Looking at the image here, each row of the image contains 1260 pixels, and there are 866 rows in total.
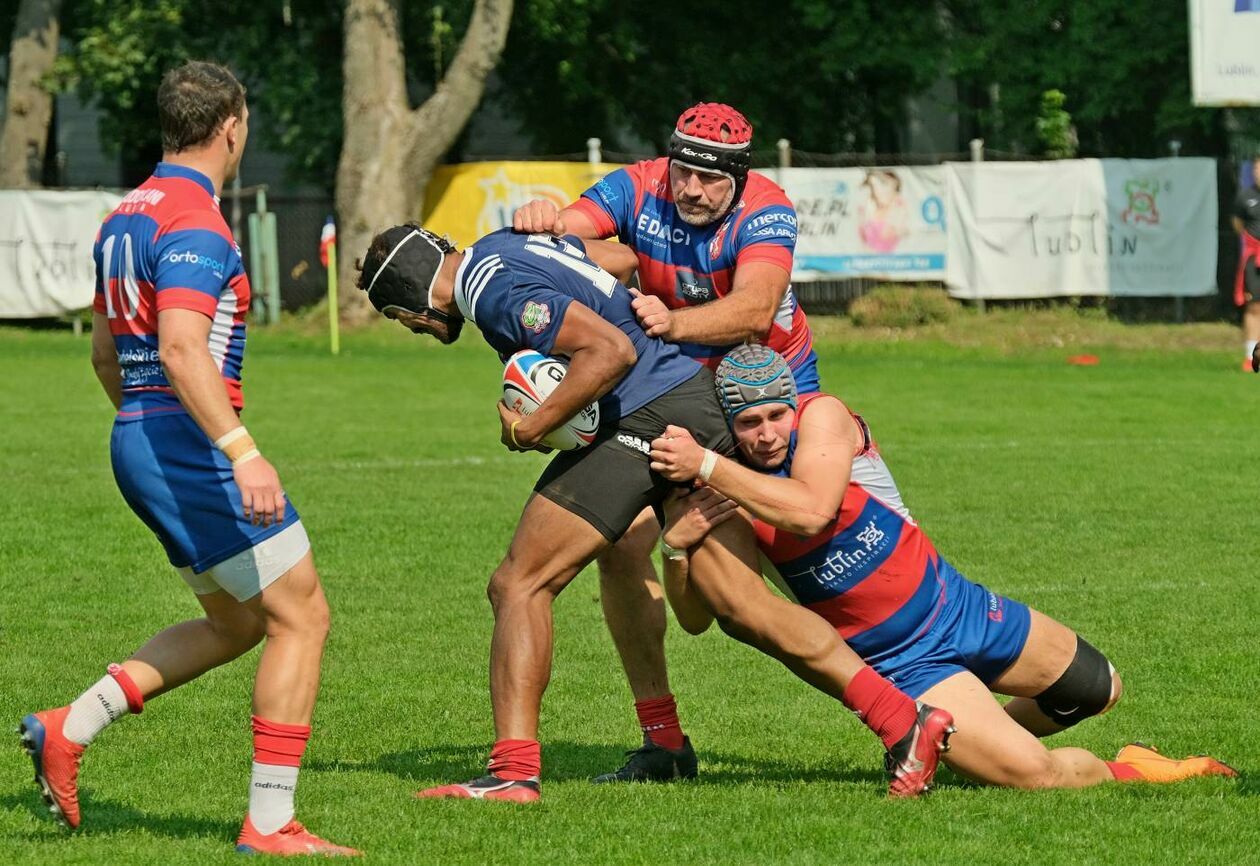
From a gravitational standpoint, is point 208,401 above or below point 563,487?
above

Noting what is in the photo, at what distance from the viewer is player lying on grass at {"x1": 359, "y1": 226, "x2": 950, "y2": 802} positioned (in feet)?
19.4

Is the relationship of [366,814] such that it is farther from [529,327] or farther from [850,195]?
[850,195]

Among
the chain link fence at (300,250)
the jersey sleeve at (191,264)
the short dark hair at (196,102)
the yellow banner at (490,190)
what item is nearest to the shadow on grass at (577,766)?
the jersey sleeve at (191,264)

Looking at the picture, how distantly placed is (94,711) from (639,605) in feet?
6.45

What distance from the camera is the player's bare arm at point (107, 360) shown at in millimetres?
5586

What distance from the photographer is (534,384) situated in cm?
590

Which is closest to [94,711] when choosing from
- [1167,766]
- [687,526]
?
[687,526]

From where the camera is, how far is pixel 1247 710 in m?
7.22

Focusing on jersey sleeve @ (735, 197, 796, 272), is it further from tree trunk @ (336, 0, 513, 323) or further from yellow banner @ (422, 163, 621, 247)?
tree trunk @ (336, 0, 513, 323)

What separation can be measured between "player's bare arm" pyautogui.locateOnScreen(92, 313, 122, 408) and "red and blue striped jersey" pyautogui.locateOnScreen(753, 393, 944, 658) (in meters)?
2.07

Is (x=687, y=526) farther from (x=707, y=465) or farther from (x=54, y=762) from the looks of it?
(x=54, y=762)

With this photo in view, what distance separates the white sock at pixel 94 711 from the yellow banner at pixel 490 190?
2087cm

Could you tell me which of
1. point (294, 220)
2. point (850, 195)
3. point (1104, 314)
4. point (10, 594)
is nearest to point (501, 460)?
point (10, 594)

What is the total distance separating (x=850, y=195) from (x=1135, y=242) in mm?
3892
